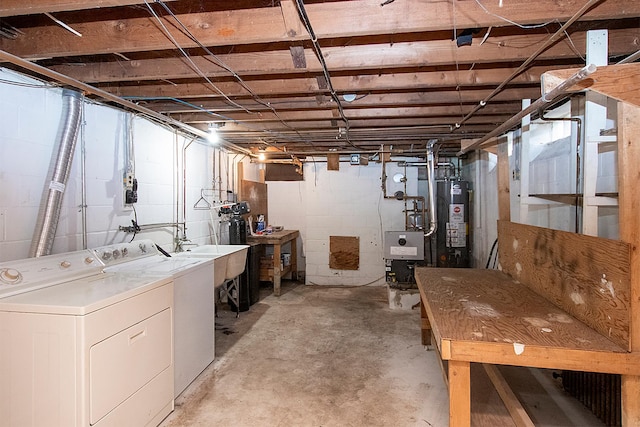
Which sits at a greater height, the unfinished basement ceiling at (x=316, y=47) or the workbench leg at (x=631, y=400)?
the unfinished basement ceiling at (x=316, y=47)

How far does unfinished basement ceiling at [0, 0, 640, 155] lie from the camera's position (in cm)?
147

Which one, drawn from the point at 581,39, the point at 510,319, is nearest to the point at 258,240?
the point at 510,319

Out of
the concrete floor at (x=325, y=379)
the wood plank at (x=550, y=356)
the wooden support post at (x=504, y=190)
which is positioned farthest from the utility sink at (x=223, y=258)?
the wooden support post at (x=504, y=190)

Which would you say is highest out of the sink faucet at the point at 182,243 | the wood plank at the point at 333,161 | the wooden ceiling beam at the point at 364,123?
the wooden ceiling beam at the point at 364,123

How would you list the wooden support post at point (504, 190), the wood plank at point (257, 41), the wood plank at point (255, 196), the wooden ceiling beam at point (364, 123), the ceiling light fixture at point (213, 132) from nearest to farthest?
the wood plank at point (257, 41) < the wooden support post at point (504, 190) < the wooden ceiling beam at point (364, 123) < the ceiling light fixture at point (213, 132) < the wood plank at point (255, 196)

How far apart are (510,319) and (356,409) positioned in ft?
3.88

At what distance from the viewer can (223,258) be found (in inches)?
119

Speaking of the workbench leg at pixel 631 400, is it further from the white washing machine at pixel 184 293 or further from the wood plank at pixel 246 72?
the white washing machine at pixel 184 293

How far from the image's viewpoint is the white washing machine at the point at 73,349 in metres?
1.42

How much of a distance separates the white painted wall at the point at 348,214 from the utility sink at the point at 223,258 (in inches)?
79.6

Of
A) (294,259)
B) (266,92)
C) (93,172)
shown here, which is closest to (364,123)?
(266,92)

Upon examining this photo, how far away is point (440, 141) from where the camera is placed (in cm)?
413

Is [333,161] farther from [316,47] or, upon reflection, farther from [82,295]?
[82,295]

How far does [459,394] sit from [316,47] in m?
1.76
